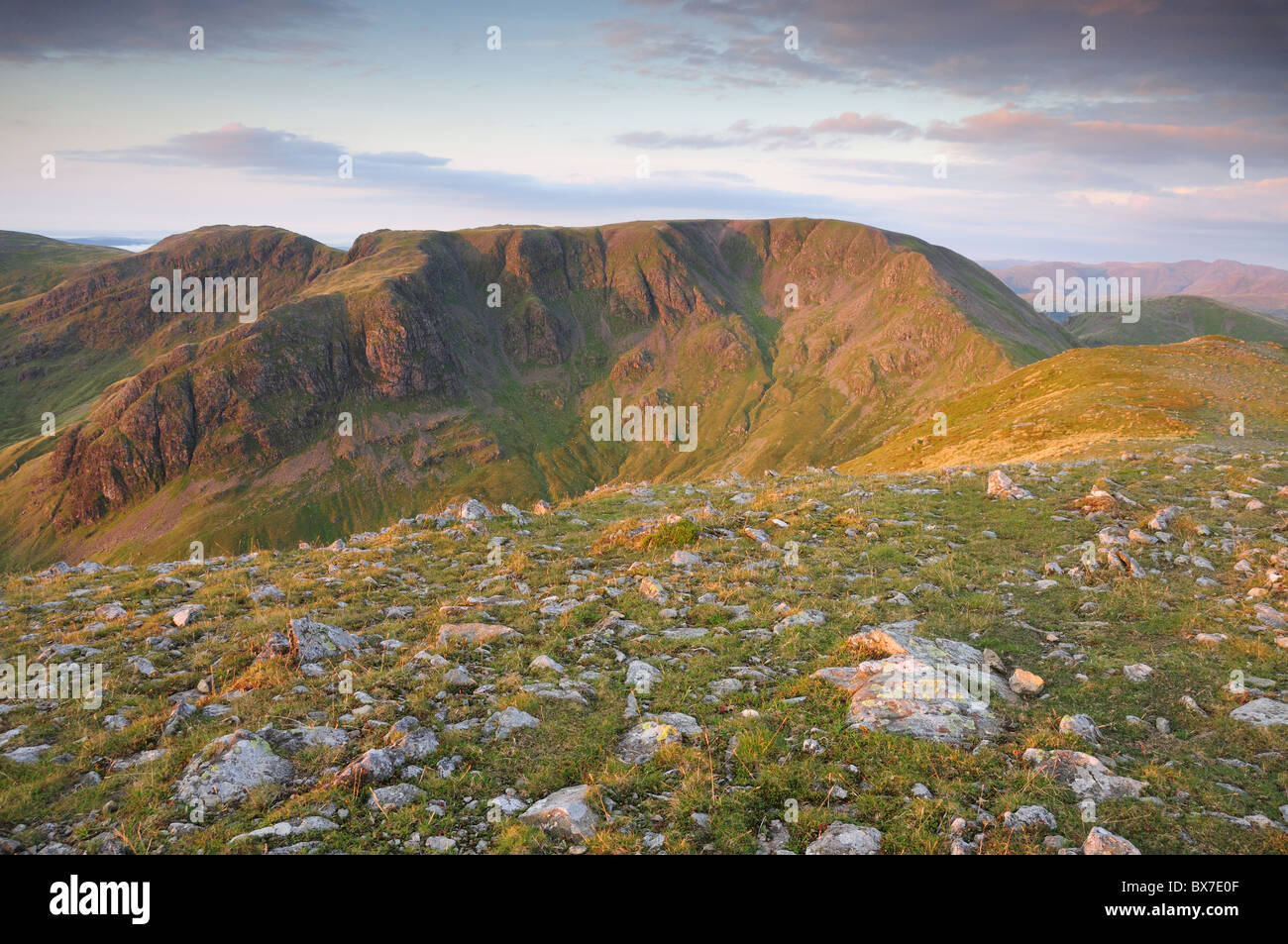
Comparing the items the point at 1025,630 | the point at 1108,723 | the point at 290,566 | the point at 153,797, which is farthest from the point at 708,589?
the point at 290,566

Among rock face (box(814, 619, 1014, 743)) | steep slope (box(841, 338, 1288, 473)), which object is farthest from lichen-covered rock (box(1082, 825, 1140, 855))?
steep slope (box(841, 338, 1288, 473))

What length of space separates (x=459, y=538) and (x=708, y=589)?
8.91 m

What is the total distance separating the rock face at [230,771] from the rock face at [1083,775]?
9.51 m

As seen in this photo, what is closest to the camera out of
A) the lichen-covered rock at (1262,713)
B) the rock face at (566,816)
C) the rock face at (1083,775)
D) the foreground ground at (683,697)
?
the rock face at (566,816)

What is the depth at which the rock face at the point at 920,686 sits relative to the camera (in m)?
8.55

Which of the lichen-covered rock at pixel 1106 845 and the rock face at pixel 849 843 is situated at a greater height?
the lichen-covered rock at pixel 1106 845

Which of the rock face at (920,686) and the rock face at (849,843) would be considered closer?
the rock face at (849,843)

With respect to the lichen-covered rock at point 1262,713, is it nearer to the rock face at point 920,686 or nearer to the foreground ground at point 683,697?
the foreground ground at point 683,697

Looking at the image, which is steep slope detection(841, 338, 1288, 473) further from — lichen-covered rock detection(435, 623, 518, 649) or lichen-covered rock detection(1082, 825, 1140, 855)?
lichen-covered rock detection(435, 623, 518, 649)

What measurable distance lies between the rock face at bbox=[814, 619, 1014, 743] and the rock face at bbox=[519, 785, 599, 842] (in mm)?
4051

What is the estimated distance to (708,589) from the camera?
14102mm

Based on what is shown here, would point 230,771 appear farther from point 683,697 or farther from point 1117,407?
point 1117,407

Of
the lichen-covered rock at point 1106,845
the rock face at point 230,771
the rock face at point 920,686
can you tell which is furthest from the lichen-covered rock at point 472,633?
the lichen-covered rock at point 1106,845
